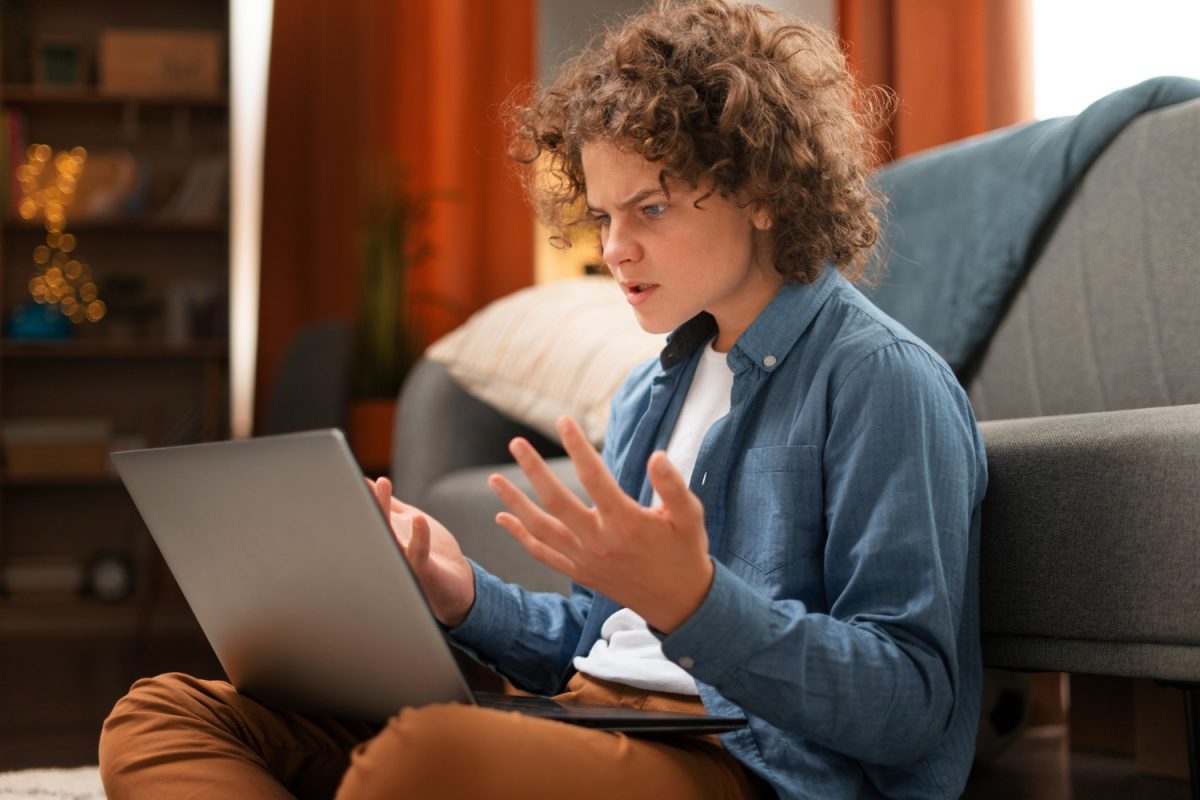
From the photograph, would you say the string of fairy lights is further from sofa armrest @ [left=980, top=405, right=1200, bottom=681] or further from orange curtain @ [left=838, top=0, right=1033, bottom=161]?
sofa armrest @ [left=980, top=405, right=1200, bottom=681]

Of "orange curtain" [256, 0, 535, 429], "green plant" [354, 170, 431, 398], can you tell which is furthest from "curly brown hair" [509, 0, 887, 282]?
"green plant" [354, 170, 431, 398]

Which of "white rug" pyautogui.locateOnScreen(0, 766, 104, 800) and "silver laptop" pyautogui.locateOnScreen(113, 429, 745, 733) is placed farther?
"white rug" pyautogui.locateOnScreen(0, 766, 104, 800)

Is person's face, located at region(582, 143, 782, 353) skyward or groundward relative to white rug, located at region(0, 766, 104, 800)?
skyward

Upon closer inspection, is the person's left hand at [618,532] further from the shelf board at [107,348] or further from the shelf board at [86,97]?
the shelf board at [86,97]

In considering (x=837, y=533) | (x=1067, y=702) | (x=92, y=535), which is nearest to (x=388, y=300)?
(x=92, y=535)

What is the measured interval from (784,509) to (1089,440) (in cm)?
24

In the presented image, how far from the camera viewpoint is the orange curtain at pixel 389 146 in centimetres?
328

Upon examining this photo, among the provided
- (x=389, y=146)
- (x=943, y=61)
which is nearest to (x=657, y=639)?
(x=943, y=61)

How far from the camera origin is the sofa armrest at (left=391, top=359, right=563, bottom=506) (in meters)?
2.31

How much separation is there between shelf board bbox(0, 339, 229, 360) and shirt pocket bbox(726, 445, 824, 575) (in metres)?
3.14

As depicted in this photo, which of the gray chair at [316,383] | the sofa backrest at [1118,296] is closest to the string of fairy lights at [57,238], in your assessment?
the gray chair at [316,383]

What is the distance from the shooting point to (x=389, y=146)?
3.72m

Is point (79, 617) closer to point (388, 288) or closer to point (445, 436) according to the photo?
point (388, 288)

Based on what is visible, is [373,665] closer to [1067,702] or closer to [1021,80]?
[1067,702]
